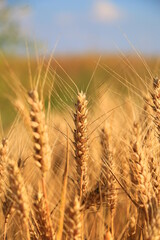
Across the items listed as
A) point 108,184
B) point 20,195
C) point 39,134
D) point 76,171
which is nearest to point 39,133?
point 39,134

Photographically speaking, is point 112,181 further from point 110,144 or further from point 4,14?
point 4,14

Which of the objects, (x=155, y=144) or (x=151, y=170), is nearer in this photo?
(x=151, y=170)

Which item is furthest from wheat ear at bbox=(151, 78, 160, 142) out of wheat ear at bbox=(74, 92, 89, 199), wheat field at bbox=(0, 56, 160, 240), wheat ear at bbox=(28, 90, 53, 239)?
wheat ear at bbox=(28, 90, 53, 239)

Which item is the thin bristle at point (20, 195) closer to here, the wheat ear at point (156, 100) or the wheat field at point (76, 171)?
the wheat field at point (76, 171)

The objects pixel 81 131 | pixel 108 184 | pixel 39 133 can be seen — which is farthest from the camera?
pixel 108 184

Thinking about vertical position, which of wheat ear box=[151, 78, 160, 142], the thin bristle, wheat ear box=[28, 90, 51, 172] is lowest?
the thin bristle

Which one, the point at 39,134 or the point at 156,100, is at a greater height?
the point at 156,100

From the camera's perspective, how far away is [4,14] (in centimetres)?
649

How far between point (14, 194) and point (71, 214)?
193 millimetres

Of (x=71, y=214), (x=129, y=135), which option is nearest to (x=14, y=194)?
(x=71, y=214)

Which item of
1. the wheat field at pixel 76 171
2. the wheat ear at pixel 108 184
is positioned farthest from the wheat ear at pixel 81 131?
the wheat ear at pixel 108 184

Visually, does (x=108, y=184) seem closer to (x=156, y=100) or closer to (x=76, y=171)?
(x=76, y=171)

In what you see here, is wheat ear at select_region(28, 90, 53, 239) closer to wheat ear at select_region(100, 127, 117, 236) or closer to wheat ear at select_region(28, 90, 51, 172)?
wheat ear at select_region(28, 90, 51, 172)

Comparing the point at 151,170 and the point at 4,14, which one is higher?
the point at 4,14
